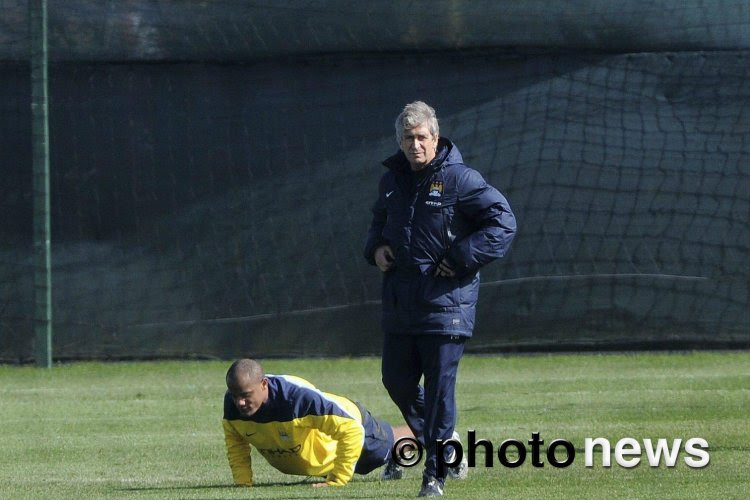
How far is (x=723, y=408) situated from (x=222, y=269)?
194 inches

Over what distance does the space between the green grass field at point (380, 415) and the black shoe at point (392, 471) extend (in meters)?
0.08

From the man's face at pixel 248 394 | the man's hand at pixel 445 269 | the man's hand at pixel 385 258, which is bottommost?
the man's face at pixel 248 394

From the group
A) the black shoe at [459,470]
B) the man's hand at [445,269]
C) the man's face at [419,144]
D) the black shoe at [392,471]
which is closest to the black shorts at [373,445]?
the black shoe at [392,471]

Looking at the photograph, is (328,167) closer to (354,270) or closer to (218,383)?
(354,270)

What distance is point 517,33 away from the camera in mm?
12383

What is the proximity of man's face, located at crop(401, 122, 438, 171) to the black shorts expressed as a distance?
4.48 feet

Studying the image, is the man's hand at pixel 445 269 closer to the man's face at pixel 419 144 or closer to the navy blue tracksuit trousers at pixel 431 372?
the navy blue tracksuit trousers at pixel 431 372

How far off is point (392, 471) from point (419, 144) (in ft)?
5.76

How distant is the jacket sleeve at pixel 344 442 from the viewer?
6672mm

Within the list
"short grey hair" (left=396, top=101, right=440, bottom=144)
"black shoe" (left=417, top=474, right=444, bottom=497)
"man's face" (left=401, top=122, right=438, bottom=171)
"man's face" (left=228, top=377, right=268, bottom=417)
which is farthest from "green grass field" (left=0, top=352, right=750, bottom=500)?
"short grey hair" (left=396, top=101, right=440, bottom=144)

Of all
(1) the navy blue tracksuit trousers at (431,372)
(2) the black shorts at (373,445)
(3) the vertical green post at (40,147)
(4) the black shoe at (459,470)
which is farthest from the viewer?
(3) the vertical green post at (40,147)

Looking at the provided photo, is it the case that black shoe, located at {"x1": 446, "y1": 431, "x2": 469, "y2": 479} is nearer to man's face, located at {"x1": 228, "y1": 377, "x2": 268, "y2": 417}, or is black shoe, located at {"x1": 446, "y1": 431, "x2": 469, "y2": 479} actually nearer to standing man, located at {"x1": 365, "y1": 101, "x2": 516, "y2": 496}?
standing man, located at {"x1": 365, "y1": 101, "x2": 516, "y2": 496}

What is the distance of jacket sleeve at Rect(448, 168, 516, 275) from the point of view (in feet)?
20.4

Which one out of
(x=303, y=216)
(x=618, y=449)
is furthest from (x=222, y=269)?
(x=618, y=449)
